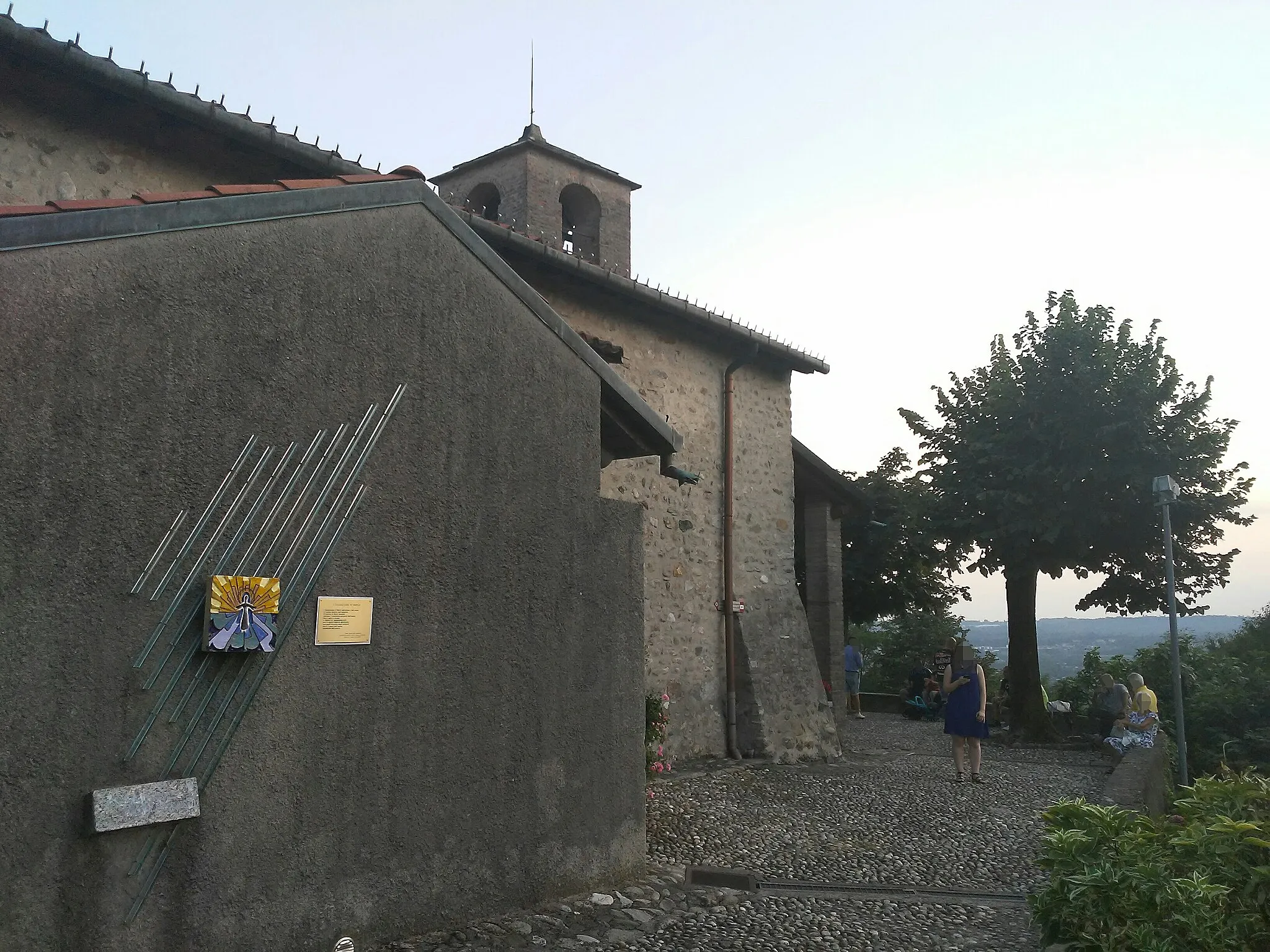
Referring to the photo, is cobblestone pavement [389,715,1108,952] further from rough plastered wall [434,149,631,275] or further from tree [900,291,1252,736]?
rough plastered wall [434,149,631,275]

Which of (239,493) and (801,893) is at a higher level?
(239,493)

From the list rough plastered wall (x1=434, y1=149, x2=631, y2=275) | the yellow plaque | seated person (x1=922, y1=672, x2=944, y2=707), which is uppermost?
rough plastered wall (x1=434, y1=149, x2=631, y2=275)

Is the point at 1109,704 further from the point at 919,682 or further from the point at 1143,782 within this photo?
the point at 919,682

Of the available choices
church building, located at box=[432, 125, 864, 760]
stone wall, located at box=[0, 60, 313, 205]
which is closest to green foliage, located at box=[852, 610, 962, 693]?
church building, located at box=[432, 125, 864, 760]

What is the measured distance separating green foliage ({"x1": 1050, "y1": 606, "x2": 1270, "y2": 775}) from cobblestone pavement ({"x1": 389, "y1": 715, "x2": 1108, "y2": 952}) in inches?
181

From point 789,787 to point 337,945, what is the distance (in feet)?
21.6

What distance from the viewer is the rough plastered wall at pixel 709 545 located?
1102cm

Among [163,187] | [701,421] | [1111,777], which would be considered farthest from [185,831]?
[701,421]

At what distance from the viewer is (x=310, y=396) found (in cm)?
463

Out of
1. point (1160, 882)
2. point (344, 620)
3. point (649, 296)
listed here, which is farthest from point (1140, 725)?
point (344, 620)

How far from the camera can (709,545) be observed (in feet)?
38.9

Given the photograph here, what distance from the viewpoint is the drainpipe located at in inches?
462

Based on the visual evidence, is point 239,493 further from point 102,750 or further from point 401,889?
point 401,889

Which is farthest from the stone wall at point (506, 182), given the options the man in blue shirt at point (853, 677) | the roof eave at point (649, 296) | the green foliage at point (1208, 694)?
the green foliage at point (1208, 694)
